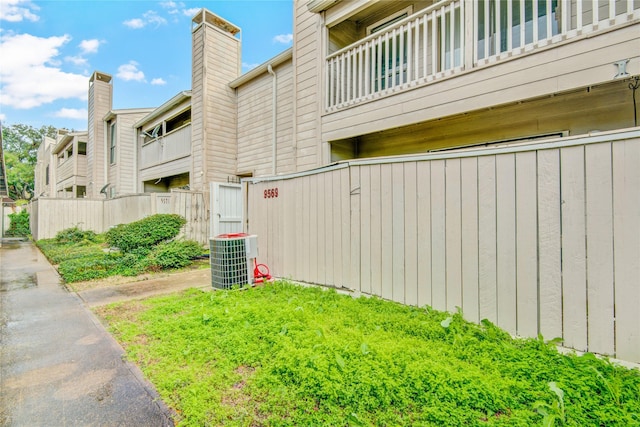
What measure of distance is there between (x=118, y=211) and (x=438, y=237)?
12.0 metres

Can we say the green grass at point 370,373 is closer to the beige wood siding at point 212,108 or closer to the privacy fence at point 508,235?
the privacy fence at point 508,235

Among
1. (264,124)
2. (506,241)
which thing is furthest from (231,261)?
(264,124)

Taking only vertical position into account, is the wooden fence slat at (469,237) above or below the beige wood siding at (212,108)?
below

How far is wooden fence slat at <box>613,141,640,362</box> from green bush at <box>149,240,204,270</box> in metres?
7.07

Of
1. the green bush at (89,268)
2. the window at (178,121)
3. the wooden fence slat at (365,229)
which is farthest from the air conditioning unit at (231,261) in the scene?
the window at (178,121)

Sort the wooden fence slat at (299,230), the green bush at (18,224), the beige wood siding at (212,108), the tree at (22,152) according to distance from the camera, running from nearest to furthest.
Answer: the wooden fence slat at (299,230) < the beige wood siding at (212,108) < the green bush at (18,224) < the tree at (22,152)

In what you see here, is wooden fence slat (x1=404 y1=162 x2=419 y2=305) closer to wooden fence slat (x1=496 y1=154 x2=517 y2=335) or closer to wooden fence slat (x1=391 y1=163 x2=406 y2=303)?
wooden fence slat (x1=391 y1=163 x2=406 y2=303)

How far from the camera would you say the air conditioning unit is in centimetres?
439

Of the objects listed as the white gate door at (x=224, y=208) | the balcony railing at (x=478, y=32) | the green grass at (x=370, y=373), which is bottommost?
the green grass at (x=370, y=373)

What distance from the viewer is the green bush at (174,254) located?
21.2 feet

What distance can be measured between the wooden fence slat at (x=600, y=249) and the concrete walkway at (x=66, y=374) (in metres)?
3.10

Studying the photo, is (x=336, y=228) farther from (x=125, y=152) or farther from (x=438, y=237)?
(x=125, y=152)

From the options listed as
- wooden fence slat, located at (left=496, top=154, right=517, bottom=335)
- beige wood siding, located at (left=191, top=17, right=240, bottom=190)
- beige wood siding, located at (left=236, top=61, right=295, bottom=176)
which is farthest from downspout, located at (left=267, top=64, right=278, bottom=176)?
wooden fence slat, located at (left=496, top=154, right=517, bottom=335)

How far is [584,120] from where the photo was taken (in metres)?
4.04
